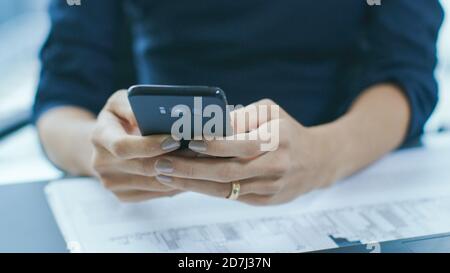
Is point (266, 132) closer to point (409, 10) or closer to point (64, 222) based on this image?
point (64, 222)

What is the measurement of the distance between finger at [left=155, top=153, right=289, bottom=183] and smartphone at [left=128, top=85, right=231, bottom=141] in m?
0.03

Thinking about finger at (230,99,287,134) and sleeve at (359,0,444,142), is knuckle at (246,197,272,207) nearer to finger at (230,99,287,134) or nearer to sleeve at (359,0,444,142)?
finger at (230,99,287,134)

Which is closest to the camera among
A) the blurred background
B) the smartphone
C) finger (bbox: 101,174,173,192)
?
the smartphone

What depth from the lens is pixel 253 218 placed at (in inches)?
18.7

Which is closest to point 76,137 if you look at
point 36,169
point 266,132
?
point 36,169

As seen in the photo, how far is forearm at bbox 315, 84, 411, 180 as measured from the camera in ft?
1.73

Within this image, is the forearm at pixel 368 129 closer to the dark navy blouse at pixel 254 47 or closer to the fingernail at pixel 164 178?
the dark navy blouse at pixel 254 47

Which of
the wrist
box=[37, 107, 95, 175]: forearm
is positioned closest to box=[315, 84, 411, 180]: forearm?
the wrist

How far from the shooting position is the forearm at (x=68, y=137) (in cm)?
54

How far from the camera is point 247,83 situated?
0.62m

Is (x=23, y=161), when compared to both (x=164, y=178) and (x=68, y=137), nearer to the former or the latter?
(x=68, y=137)

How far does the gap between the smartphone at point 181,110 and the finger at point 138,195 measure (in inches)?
3.6

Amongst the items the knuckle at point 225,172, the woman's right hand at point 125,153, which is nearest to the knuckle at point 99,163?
the woman's right hand at point 125,153

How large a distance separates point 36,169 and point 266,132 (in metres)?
0.31
